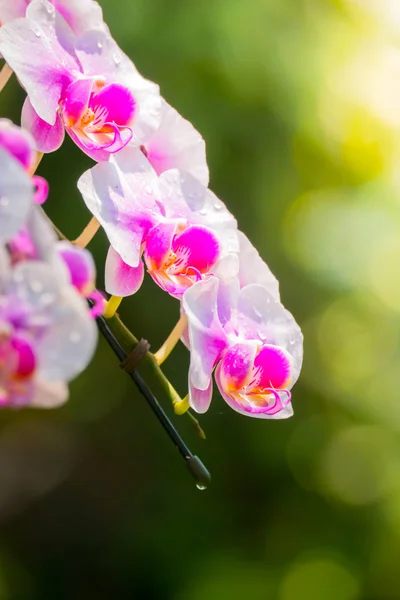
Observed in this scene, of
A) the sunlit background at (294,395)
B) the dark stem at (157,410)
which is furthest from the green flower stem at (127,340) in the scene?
the sunlit background at (294,395)

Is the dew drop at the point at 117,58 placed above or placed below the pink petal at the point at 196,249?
above

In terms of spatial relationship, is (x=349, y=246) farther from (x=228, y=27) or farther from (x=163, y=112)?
(x=163, y=112)

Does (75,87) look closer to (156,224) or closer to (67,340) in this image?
(156,224)

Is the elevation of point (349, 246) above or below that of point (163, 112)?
below

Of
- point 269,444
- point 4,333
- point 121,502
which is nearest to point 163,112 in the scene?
point 4,333

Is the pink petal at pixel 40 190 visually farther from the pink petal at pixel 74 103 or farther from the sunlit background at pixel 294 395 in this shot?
the sunlit background at pixel 294 395

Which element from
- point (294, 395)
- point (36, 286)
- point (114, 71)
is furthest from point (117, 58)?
point (294, 395)
